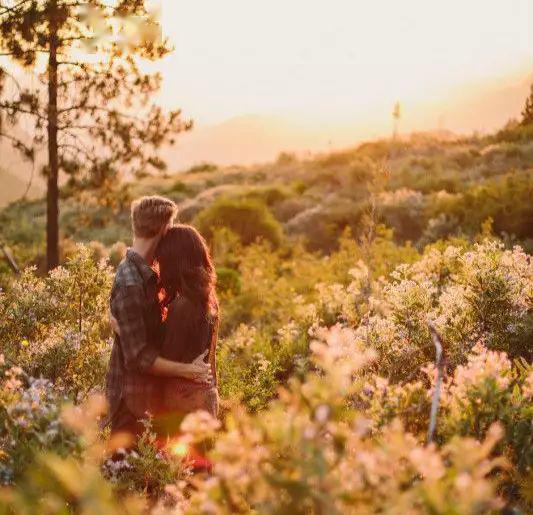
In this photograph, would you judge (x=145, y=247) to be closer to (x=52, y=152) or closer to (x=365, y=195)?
(x=52, y=152)

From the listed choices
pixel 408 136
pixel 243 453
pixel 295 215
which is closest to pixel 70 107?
pixel 243 453

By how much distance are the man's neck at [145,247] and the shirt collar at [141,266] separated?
38 mm

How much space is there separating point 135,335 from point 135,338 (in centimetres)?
2

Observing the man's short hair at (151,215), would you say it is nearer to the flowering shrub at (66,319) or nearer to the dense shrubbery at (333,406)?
the dense shrubbery at (333,406)

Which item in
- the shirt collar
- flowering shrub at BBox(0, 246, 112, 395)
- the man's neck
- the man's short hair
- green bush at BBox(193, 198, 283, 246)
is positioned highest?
the man's short hair

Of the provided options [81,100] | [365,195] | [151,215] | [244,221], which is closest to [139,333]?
[151,215]

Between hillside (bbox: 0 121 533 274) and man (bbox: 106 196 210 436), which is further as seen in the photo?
hillside (bbox: 0 121 533 274)

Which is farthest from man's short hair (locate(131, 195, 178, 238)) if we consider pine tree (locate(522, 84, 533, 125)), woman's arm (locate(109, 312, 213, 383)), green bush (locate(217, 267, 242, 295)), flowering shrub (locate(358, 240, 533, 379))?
pine tree (locate(522, 84, 533, 125))

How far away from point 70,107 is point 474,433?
30.7 ft

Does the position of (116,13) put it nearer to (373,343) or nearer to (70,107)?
(70,107)

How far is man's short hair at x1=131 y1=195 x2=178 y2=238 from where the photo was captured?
13.6 feet

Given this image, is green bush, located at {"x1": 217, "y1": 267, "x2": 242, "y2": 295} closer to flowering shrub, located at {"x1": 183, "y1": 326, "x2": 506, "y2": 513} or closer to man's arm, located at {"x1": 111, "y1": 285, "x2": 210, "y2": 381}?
man's arm, located at {"x1": 111, "y1": 285, "x2": 210, "y2": 381}

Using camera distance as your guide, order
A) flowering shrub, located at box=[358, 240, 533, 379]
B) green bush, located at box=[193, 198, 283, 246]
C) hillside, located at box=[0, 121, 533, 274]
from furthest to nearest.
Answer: green bush, located at box=[193, 198, 283, 246] → hillside, located at box=[0, 121, 533, 274] → flowering shrub, located at box=[358, 240, 533, 379]

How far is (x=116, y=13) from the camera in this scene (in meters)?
10.3
